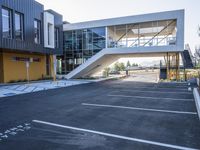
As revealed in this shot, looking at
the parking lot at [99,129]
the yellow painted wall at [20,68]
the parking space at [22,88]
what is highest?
the yellow painted wall at [20,68]

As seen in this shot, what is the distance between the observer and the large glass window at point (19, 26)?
1741 centimetres

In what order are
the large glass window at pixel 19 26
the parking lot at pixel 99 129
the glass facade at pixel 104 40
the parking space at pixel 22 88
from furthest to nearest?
the glass facade at pixel 104 40 → the large glass window at pixel 19 26 → the parking space at pixel 22 88 → the parking lot at pixel 99 129

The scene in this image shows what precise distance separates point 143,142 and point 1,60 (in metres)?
17.7

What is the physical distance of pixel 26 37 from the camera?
713 inches

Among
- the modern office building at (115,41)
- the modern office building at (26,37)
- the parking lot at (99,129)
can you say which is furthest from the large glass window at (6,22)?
the parking lot at (99,129)

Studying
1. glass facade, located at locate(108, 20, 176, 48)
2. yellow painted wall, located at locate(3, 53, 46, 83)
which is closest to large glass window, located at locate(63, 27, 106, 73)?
glass facade, located at locate(108, 20, 176, 48)

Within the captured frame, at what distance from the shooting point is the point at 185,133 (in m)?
5.01

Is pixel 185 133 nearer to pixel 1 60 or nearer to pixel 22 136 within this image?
pixel 22 136

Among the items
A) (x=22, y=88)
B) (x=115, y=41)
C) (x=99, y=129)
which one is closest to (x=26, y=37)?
(x=22, y=88)

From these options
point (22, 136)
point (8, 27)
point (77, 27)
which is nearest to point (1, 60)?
point (8, 27)

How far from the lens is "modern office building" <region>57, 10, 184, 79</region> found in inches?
786

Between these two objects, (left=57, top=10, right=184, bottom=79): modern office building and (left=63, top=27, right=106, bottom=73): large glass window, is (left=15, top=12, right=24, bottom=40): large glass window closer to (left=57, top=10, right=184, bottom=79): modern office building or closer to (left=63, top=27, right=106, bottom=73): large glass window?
(left=57, top=10, right=184, bottom=79): modern office building

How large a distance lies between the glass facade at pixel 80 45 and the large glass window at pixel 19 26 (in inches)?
343

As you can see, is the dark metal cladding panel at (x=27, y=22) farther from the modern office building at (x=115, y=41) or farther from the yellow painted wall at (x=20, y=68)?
the modern office building at (x=115, y=41)
